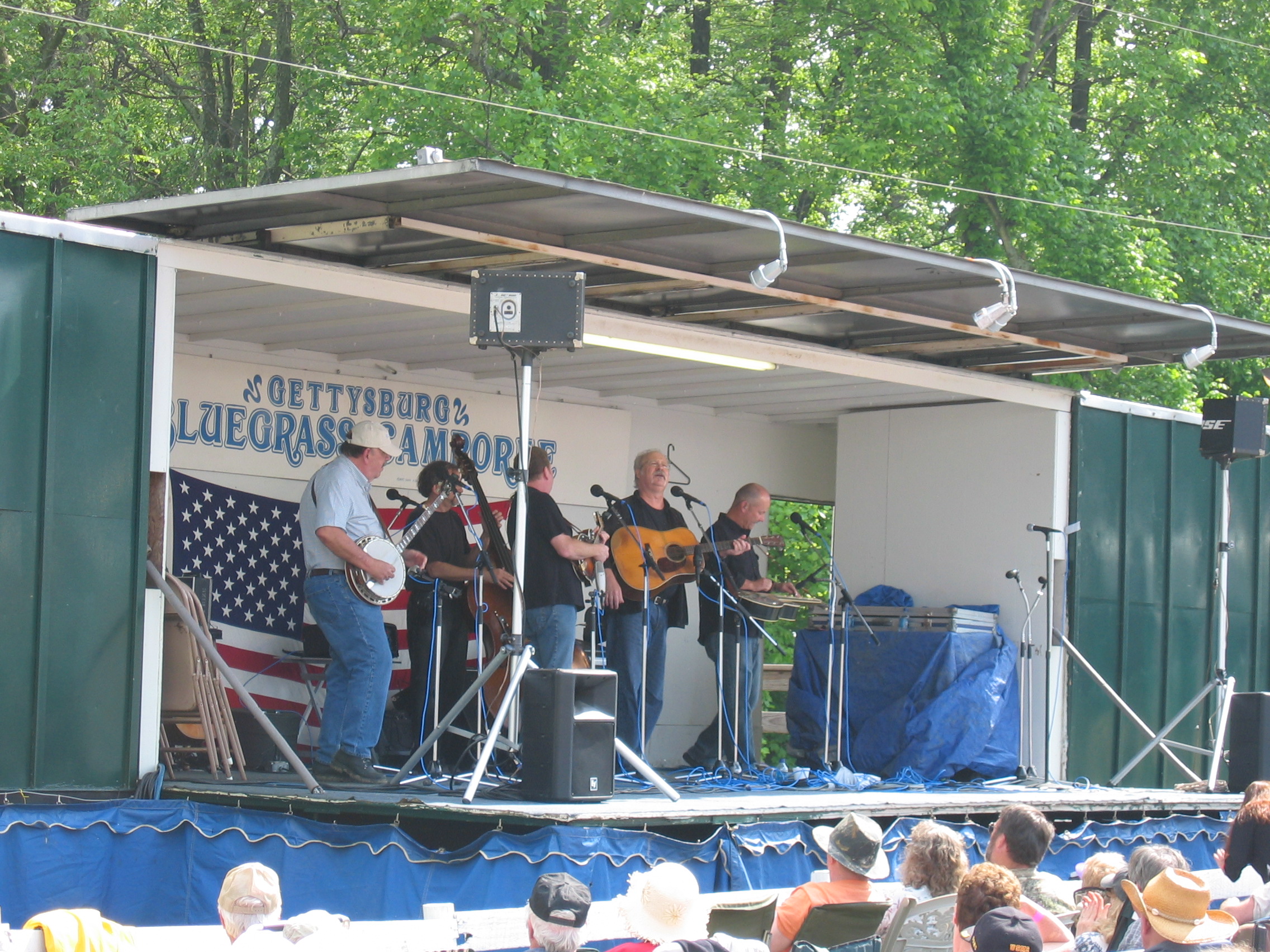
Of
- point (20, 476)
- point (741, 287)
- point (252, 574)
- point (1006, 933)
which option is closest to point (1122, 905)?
point (1006, 933)

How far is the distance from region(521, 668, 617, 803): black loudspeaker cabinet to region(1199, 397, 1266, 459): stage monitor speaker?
16.8 ft

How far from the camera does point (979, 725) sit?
962 cm

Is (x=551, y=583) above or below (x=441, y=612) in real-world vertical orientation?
above

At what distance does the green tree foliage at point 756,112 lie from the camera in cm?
1689

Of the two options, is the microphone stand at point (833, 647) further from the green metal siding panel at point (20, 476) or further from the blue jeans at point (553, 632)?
the green metal siding panel at point (20, 476)

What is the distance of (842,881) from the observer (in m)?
5.02

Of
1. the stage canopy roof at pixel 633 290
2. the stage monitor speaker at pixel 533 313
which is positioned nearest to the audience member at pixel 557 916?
the stage canopy roof at pixel 633 290

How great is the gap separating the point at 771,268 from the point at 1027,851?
121 inches

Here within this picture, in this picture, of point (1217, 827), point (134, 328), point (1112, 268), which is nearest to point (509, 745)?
point (134, 328)

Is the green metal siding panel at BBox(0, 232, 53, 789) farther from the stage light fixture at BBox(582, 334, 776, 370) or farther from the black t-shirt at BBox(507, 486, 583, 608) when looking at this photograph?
the stage light fixture at BBox(582, 334, 776, 370)

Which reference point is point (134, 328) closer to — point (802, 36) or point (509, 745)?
point (509, 745)

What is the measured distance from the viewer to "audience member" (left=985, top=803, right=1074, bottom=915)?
5152mm

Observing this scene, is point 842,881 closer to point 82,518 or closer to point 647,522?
point 82,518

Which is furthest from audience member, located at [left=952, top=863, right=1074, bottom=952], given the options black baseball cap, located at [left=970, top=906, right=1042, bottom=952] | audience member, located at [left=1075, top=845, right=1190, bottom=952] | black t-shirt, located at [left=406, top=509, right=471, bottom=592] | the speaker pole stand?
the speaker pole stand
